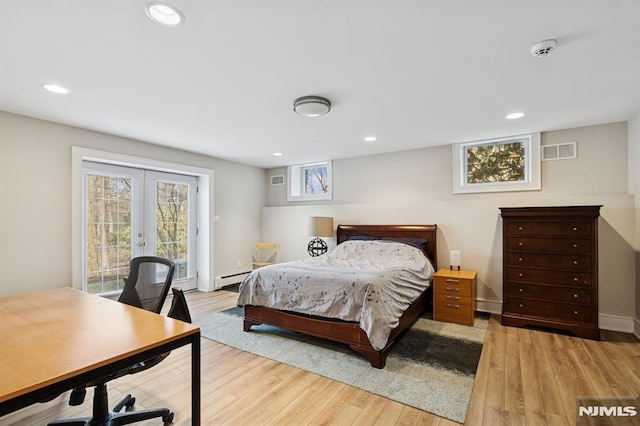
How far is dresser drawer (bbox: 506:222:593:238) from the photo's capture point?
123 inches

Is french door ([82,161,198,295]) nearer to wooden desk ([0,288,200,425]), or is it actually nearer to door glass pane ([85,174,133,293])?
door glass pane ([85,174,133,293])

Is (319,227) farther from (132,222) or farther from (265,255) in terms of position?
(132,222)

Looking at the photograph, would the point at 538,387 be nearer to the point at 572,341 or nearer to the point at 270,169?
the point at 572,341

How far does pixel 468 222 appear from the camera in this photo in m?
4.17

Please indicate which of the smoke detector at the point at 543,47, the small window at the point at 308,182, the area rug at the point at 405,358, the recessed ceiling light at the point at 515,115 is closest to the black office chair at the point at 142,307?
the area rug at the point at 405,358

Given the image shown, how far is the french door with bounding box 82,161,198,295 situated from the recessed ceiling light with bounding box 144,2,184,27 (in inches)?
122

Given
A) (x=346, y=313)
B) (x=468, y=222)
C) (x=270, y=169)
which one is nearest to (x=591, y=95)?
(x=468, y=222)

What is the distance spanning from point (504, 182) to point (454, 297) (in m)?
1.75

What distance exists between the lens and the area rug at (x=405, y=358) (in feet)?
7.02

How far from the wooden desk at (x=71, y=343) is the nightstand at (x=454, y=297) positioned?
3079 millimetres

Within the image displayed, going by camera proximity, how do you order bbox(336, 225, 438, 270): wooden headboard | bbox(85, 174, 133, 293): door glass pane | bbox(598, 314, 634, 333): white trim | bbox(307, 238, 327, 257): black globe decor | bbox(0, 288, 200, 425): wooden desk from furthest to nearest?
bbox(307, 238, 327, 257): black globe decor < bbox(336, 225, 438, 270): wooden headboard < bbox(85, 174, 133, 293): door glass pane < bbox(598, 314, 634, 333): white trim < bbox(0, 288, 200, 425): wooden desk

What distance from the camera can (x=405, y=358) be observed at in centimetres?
270

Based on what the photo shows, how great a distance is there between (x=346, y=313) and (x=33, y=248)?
3.39 metres

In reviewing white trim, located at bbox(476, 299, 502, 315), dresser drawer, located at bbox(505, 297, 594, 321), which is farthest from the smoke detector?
white trim, located at bbox(476, 299, 502, 315)
